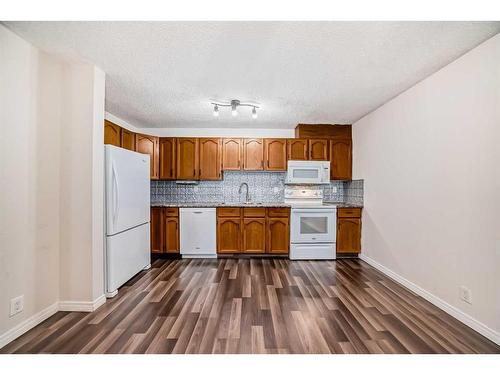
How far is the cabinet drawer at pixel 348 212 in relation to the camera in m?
3.96

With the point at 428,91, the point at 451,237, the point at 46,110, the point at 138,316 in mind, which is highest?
the point at 428,91

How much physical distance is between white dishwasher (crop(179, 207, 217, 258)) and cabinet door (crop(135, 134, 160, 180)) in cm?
85

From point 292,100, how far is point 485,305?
2.74 m

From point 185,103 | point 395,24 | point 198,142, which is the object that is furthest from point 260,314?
point 198,142

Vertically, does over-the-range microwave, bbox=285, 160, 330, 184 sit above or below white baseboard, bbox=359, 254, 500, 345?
above

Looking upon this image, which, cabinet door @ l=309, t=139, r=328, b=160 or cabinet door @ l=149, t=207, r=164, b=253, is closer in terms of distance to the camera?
cabinet door @ l=149, t=207, r=164, b=253

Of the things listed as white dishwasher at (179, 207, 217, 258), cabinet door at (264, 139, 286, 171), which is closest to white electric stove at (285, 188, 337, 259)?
cabinet door at (264, 139, 286, 171)

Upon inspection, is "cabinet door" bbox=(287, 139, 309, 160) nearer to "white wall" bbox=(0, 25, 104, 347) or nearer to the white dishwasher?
the white dishwasher

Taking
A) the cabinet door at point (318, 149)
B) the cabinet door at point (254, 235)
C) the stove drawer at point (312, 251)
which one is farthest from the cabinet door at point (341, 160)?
the cabinet door at point (254, 235)

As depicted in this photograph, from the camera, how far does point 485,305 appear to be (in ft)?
6.08

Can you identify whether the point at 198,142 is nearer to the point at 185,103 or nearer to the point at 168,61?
the point at 185,103

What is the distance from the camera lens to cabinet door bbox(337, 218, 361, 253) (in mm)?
3955

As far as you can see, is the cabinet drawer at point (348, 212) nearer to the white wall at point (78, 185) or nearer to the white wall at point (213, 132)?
the white wall at point (213, 132)

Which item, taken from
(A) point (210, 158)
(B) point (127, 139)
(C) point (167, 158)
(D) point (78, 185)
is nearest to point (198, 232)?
(A) point (210, 158)
